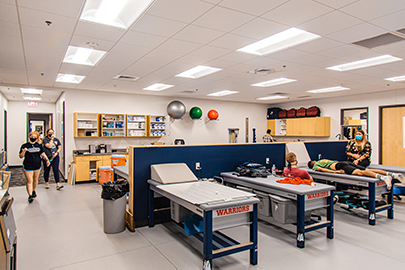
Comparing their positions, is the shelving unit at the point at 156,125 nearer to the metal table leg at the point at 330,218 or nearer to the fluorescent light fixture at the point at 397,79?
the metal table leg at the point at 330,218

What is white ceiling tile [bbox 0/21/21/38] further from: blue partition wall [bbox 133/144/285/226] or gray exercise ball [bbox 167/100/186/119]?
gray exercise ball [bbox 167/100/186/119]

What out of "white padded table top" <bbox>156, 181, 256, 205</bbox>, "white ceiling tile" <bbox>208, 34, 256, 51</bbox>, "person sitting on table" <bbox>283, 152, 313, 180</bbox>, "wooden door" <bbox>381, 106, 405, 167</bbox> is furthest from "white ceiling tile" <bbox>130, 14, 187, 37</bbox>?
"wooden door" <bbox>381, 106, 405, 167</bbox>

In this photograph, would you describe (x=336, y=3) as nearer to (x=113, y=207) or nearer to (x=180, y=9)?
(x=180, y=9)

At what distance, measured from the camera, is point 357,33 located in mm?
3592

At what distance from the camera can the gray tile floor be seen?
2945 mm

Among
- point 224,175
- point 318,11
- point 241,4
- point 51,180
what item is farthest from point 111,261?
point 51,180

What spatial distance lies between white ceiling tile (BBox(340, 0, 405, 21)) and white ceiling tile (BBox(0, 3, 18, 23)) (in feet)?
12.0

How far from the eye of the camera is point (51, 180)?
8.16 m

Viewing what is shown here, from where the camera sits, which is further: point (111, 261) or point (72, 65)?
point (72, 65)

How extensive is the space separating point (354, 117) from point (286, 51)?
7210mm

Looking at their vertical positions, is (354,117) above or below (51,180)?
above

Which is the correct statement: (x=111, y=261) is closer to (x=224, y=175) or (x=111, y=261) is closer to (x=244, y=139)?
(x=224, y=175)

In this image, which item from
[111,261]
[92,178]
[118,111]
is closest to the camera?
→ [111,261]

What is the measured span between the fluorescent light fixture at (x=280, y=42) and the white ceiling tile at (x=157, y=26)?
134 cm
